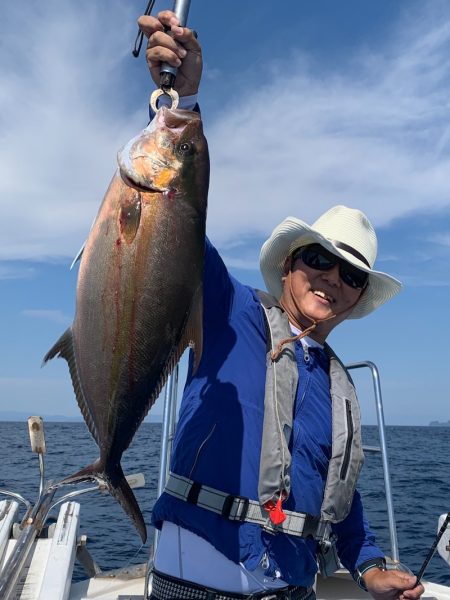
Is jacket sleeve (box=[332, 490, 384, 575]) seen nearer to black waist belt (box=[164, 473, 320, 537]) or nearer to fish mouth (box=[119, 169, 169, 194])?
black waist belt (box=[164, 473, 320, 537])

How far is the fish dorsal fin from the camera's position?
7.13ft

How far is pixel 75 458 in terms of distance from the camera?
25312 mm

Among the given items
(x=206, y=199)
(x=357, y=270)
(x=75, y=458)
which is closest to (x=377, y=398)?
(x=357, y=270)

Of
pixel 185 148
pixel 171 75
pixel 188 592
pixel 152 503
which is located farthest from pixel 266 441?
pixel 152 503

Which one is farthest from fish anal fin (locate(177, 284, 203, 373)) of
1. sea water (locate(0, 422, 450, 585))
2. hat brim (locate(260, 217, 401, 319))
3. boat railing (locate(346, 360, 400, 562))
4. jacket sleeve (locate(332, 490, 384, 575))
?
sea water (locate(0, 422, 450, 585))

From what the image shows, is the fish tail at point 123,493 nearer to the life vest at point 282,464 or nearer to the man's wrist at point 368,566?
the life vest at point 282,464

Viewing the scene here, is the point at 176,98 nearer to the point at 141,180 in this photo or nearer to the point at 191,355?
the point at 141,180

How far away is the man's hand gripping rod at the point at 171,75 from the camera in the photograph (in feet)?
6.83

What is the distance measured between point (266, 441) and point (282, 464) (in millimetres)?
116

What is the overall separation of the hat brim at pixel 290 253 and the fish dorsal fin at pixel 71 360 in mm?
1411

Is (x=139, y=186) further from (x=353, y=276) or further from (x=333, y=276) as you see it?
(x=353, y=276)

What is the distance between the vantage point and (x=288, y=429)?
245 cm

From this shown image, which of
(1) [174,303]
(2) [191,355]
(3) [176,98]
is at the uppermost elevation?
(3) [176,98]

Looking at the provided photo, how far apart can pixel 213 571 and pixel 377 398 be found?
9.74 feet
